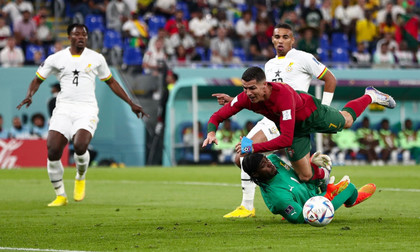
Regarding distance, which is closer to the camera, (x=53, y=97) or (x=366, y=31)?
(x=53, y=97)

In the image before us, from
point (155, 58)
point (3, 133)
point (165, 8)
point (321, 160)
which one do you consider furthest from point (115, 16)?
point (321, 160)

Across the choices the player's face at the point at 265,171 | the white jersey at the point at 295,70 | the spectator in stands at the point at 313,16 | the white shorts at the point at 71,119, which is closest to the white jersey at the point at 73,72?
the white shorts at the point at 71,119

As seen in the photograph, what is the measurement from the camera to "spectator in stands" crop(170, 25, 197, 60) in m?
26.9

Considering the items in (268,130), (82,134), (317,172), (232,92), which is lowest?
(232,92)

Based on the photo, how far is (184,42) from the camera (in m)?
27.1

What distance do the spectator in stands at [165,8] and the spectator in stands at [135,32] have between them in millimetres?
1457

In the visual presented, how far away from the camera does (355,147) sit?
2648 centimetres

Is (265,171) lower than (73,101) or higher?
lower

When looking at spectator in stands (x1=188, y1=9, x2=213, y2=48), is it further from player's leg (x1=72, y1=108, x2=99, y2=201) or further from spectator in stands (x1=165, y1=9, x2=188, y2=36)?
player's leg (x1=72, y1=108, x2=99, y2=201)

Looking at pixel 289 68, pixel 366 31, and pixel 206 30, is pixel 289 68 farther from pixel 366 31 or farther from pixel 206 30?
pixel 366 31

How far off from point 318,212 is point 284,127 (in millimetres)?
1022

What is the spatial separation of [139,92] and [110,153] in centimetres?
222

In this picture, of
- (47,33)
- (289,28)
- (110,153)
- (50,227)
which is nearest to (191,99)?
(110,153)

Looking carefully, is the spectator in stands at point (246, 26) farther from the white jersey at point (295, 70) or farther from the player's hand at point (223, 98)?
the player's hand at point (223, 98)
